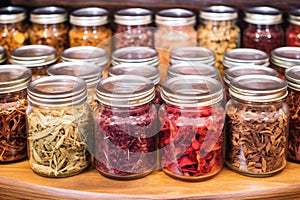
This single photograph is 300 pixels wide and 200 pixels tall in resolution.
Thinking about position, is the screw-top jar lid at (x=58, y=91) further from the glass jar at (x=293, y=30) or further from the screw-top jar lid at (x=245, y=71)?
the glass jar at (x=293, y=30)

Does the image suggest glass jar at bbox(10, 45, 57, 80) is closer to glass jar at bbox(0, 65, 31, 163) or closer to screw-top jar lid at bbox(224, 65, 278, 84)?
glass jar at bbox(0, 65, 31, 163)

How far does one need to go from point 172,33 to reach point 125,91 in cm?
49

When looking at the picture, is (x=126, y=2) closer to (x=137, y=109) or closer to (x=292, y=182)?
(x=137, y=109)

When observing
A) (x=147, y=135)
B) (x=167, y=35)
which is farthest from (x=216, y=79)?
(x=167, y=35)

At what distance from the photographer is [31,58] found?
1.38 m

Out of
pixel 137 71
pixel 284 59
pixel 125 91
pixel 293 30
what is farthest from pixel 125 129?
pixel 293 30

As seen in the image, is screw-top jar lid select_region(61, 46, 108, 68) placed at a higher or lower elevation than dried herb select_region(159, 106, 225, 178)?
higher

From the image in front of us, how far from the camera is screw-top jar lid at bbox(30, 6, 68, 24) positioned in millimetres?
1604

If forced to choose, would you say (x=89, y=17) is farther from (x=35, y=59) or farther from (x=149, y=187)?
(x=149, y=187)

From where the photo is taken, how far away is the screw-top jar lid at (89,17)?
1583 millimetres

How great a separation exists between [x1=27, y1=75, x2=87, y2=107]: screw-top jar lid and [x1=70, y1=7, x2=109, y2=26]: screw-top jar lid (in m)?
0.40

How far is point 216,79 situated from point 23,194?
493 millimetres

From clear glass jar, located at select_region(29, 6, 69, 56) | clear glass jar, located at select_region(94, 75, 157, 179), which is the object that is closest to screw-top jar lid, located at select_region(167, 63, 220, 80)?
clear glass jar, located at select_region(94, 75, 157, 179)

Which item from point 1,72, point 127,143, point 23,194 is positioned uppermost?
point 1,72
